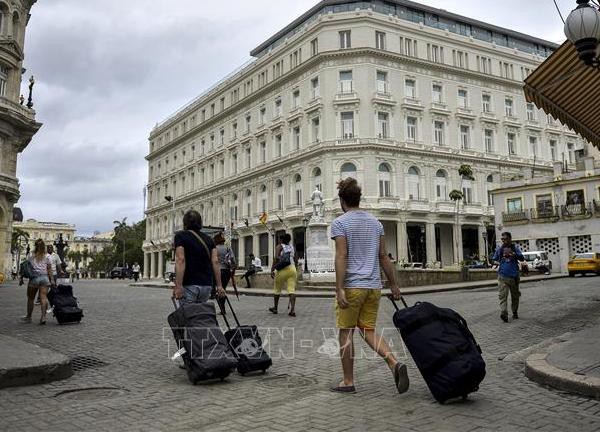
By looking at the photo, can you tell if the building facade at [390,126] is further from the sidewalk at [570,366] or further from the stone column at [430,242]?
the sidewalk at [570,366]

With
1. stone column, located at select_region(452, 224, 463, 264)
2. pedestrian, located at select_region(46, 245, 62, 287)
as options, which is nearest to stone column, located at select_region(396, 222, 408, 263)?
stone column, located at select_region(452, 224, 463, 264)

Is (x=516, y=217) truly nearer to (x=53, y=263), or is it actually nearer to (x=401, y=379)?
(x=53, y=263)

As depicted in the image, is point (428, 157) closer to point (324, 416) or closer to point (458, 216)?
point (458, 216)

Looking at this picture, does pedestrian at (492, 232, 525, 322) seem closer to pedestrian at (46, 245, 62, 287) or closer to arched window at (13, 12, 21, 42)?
pedestrian at (46, 245, 62, 287)

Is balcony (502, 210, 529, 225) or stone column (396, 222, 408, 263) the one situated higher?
balcony (502, 210, 529, 225)

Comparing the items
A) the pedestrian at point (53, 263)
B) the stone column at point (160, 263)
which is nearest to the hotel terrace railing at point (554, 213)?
the pedestrian at point (53, 263)

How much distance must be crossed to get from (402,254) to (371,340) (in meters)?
37.8

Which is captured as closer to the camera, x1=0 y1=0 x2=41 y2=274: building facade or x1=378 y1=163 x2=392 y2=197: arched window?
x1=0 y1=0 x2=41 y2=274: building facade

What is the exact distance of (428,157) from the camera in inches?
1753

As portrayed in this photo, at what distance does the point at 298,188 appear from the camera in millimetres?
45500

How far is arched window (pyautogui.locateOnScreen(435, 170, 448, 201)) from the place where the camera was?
147ft

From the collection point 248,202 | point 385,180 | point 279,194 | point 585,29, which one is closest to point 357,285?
point 585,29

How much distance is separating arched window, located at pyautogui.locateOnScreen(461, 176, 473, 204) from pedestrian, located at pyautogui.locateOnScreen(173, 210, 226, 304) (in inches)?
1650

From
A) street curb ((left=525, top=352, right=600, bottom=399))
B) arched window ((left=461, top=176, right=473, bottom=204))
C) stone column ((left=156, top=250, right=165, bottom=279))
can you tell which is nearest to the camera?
street curb ((left=525, top=352, right=600, bottom=399))
